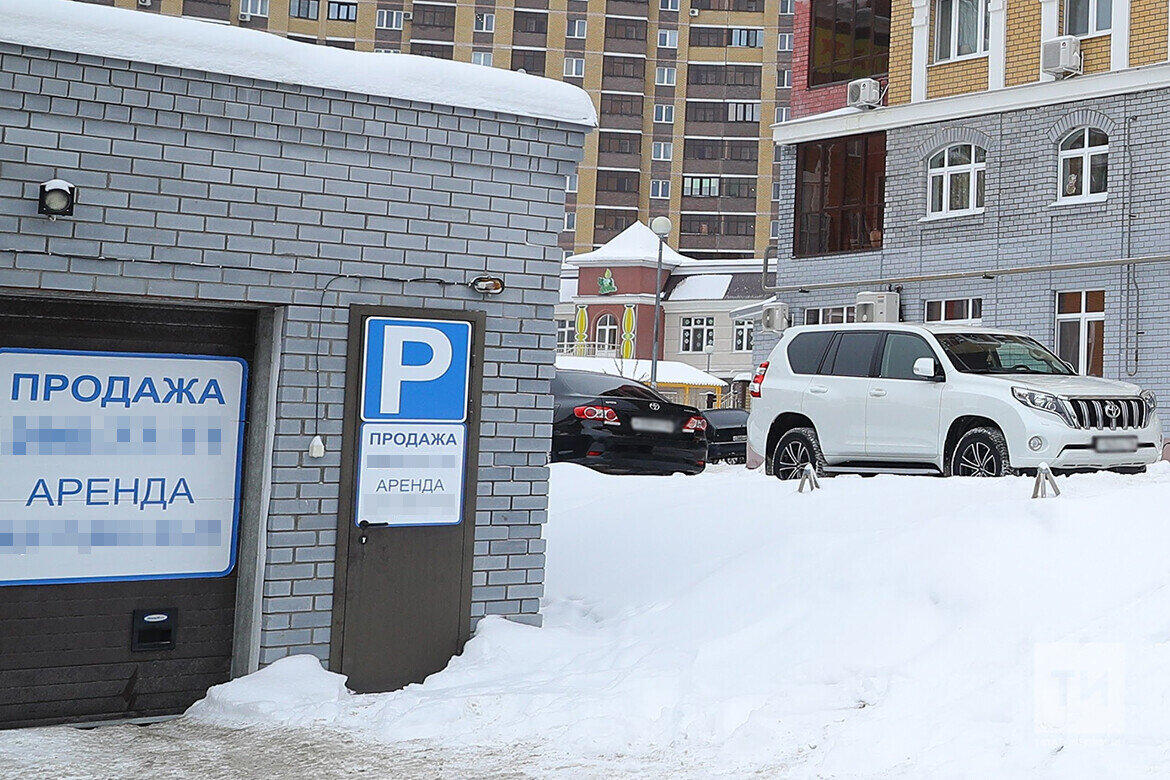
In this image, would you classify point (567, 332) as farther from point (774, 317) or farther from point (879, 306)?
point (879, 306)

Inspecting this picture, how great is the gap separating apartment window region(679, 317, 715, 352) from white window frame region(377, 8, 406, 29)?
85.7ft

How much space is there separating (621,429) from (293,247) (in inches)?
308

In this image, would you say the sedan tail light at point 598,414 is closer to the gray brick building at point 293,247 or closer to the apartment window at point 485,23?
the gray brick building at point 293,247

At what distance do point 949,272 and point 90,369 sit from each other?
65.5 ft

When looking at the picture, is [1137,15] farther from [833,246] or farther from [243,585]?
[243,585]

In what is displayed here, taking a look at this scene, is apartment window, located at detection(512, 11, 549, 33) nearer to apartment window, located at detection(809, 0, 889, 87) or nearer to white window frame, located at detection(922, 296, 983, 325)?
apartment window, located at detection(809, 0, 889, 87)

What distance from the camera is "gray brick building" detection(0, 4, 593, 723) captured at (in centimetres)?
648

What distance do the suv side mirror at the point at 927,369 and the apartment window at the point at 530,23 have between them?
65.9 meters

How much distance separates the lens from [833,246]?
2678 centimetres

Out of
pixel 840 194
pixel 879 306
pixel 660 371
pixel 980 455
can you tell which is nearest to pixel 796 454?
pixel 980 455

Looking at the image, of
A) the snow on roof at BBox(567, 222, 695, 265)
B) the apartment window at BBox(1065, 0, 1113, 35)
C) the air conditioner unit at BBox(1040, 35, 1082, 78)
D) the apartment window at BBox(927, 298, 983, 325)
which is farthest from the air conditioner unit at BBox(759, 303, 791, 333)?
the snow on roof at BBox(567, 222, 695, 265)

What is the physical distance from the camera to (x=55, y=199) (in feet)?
20.8

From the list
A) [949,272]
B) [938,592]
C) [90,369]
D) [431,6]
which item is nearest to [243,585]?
[90,369]

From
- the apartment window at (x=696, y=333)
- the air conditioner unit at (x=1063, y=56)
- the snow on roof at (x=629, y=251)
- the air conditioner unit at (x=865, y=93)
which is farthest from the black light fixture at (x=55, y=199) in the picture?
the apartment window at (x=696, y=333)
